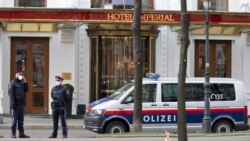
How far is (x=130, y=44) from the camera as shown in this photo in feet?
101

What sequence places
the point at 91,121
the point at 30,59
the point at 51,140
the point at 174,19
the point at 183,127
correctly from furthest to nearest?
the point at 30,59
the point at 174,19
the point at 91,121
the point at 51,140
the point at 183,127

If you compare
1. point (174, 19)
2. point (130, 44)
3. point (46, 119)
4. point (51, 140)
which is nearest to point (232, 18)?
point (174, 19)

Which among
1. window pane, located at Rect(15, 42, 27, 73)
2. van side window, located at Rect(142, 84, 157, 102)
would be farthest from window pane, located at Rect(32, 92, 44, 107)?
van side window, located at Rect(142, 84, 157, 102)

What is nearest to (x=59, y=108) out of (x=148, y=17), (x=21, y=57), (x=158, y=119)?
(x=158, y=119)

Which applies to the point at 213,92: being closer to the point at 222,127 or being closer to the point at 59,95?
the point at 222,127

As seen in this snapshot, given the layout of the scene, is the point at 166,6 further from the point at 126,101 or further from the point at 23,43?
the point at 126,101

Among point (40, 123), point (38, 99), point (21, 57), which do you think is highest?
point (21, 57)

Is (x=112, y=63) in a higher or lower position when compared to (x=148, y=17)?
lower

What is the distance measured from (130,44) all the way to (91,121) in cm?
1075

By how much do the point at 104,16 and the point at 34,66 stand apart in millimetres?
4521

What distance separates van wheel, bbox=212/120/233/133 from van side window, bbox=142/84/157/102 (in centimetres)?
224

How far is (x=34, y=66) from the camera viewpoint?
98.3 feet

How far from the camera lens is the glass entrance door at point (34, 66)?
2988 cm

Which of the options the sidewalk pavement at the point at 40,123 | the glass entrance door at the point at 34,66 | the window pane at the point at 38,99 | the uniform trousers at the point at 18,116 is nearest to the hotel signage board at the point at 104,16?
the glass entrance door at the point at 34,66
